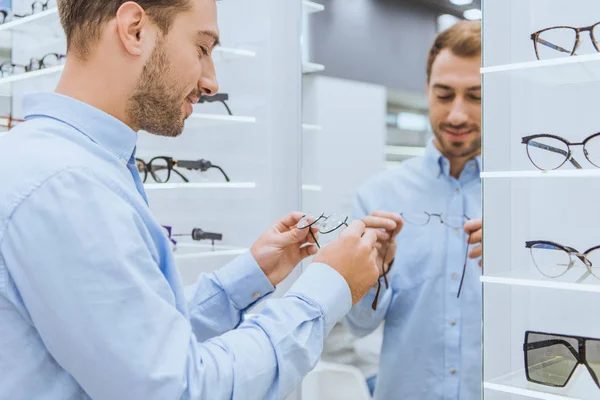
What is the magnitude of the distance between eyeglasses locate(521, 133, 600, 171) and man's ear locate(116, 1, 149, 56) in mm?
952

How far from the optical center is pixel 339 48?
2.25 metres

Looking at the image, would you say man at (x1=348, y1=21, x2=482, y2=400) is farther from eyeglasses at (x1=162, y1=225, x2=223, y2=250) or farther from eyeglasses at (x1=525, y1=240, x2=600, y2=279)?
eyeglasses at (x1=162, y1=225, x2=223, y2=250)

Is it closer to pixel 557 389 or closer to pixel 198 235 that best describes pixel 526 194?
pixel 557 389

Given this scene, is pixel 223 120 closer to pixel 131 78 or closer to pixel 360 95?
pixel 360 95

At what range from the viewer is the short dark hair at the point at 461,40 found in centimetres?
188

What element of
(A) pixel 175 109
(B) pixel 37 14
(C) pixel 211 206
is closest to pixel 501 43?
(A) pixel 175 109

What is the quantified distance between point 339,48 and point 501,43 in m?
0.61

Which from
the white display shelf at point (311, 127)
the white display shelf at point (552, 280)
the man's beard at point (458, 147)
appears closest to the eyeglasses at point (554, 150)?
the man's beard at point (458, 147)

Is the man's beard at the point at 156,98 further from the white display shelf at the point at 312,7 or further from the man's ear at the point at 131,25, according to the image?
the white display shelf at the point at 312,7

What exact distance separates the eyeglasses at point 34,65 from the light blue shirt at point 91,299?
194 cm

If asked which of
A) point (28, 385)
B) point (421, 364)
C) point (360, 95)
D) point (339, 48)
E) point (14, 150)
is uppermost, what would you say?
point (339, 48)

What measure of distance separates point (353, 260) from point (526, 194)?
662 millimetres

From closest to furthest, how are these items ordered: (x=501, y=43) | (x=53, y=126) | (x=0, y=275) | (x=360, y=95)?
(x=0, y=275)
(x=53, y=126)
(x=501, y=43)
(x=360, y=95)

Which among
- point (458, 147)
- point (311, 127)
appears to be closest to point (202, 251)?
point (311, 127)
